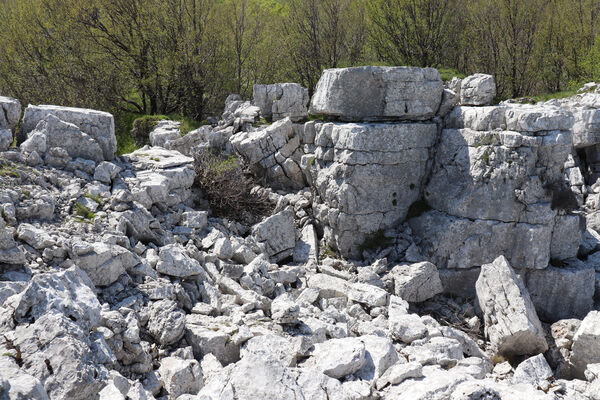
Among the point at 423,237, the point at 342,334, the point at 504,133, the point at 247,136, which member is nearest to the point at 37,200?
the point at 342,334

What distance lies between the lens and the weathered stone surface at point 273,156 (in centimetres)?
1366

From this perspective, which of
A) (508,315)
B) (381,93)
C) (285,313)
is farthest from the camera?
(381,93)

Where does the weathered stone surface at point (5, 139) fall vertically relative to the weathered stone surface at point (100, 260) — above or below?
above

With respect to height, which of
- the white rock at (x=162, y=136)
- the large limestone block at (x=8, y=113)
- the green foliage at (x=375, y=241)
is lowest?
the green foliage at (x=375, y=241)

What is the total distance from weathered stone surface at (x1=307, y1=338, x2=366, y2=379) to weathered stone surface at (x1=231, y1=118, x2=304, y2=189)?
7762mm

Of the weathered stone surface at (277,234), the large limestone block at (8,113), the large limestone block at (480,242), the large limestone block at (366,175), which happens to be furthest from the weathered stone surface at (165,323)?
the large limestone block at (480,242)

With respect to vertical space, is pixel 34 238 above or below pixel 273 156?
below

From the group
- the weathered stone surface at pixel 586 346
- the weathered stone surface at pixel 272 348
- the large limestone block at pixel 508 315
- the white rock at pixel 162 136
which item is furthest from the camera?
the white rock at pixel 162 136

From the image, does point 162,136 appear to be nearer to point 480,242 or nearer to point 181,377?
point 480,242

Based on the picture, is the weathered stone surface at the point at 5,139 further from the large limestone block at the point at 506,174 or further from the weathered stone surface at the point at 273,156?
the large limestone block at the point at 506,174

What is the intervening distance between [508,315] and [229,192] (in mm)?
6771

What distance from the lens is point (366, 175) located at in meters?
11.3

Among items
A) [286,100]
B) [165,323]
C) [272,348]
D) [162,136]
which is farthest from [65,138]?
[286,100]

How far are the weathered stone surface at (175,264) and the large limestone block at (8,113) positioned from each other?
4.45m
